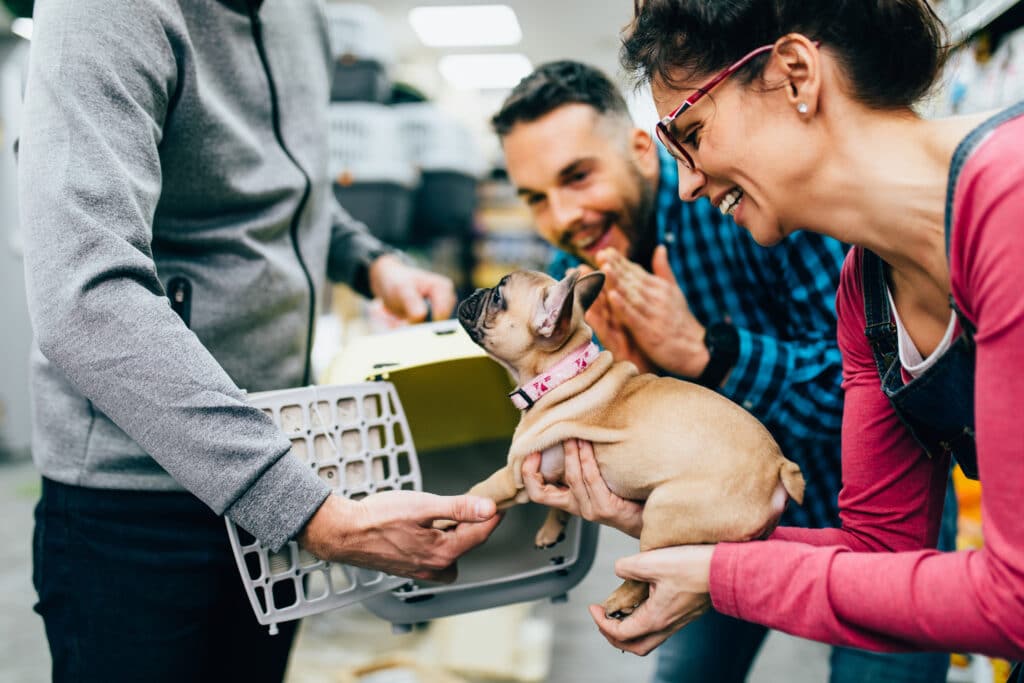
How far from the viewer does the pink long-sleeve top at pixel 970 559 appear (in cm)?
48

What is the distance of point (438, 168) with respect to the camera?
3.03 m

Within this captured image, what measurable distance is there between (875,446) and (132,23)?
0.90 m

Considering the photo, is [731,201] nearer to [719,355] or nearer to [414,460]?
[719,355]

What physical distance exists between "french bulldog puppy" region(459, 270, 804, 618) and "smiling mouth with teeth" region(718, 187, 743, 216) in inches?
6.8

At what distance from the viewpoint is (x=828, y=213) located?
2.08 feet

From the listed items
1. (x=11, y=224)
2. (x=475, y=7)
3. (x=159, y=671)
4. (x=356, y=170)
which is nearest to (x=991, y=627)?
(x=159, y=671)

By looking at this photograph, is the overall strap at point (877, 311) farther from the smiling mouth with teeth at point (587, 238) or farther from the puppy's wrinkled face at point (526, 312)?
the smiling mouth with teeth at point (587, 238)

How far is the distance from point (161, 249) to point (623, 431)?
1.87ft

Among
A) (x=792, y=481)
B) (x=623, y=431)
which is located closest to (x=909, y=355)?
(x=792, y=481)

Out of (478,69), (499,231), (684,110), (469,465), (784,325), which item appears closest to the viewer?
(684,110)

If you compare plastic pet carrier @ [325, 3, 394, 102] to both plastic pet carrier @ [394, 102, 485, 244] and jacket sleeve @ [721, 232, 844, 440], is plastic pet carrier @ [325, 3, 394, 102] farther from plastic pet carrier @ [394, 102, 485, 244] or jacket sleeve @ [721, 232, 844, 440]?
jacket sleeve @ [721, 232, 844, 440]

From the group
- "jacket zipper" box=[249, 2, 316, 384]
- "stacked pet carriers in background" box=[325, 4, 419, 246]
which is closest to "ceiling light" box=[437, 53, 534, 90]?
"stacked pet carriers in background" box=[325, 4, 419, 246]

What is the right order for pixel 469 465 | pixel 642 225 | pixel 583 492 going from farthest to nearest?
pixel 642 225 → pixel 469 465 → pixel 583 492

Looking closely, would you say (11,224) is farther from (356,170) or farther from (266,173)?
(266,173)
